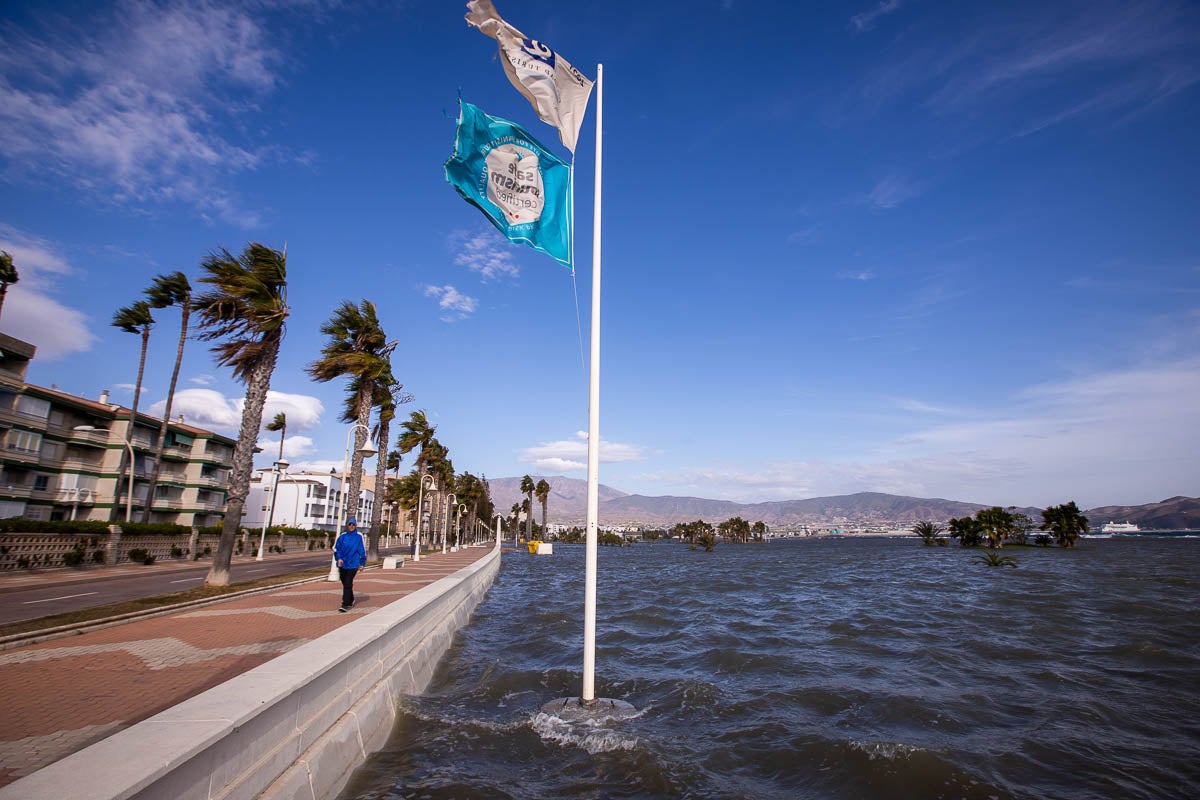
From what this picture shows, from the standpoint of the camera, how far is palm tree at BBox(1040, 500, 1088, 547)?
86812mm

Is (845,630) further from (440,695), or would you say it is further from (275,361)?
(275,361)

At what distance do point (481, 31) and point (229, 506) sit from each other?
557 inches

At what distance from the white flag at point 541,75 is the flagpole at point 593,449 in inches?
14.0

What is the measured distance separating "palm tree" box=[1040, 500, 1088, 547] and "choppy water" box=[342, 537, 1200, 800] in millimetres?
88751

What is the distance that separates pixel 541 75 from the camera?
830cm

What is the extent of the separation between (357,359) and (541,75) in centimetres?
2110

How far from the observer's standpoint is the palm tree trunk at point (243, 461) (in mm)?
15539

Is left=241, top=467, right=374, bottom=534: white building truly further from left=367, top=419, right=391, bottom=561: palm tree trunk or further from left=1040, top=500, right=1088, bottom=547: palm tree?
left=1040, top=500, right=1088, bottom=547: palm tree

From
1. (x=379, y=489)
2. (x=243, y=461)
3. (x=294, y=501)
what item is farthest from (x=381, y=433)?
(x=294, y=501)

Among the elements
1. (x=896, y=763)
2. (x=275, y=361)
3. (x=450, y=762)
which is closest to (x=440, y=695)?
(x=450, y=762)

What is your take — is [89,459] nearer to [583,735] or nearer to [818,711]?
[583,735]

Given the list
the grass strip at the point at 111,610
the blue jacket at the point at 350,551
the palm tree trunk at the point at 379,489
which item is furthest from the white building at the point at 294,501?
the blue jacket at the point at 350,551

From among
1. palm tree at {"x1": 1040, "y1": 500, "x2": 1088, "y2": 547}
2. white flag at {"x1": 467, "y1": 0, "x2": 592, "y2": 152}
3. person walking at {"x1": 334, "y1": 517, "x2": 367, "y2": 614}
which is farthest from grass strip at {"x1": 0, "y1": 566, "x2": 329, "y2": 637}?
palm tree at {"x1": 1040, "y1": 500, "x2": 1088, "y2": 547}

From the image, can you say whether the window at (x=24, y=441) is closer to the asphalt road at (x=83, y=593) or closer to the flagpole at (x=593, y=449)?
the asphalt road at (x=83, y=593)
